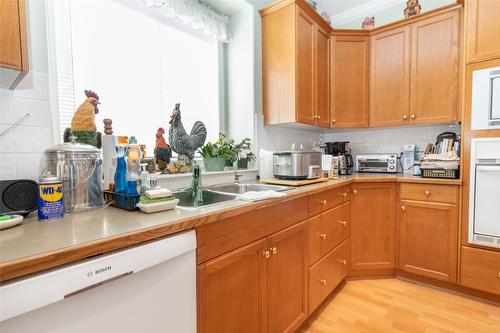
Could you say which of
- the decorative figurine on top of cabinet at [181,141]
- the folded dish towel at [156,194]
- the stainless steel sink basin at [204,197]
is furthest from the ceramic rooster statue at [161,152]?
the folded dish towel at [156,194]

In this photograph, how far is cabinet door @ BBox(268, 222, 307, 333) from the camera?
4.18 ft

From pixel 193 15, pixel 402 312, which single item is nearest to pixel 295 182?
pixel 402 312

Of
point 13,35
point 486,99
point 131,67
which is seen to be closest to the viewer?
point 13,35

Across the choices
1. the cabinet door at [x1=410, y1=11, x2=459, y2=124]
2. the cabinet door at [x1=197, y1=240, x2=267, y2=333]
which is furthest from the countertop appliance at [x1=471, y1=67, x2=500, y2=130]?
the cabinet door at [x1=197, y1=240, x2=267, y2=333]

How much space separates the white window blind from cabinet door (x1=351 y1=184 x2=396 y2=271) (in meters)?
1.50

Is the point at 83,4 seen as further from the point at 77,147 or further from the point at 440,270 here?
the point at 440,270

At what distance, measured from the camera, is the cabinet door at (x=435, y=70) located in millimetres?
2186

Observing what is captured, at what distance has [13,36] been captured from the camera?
80cm

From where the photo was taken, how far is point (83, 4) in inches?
58.0

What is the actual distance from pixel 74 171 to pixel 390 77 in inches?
108

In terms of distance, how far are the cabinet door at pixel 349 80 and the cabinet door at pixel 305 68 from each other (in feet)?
1.45

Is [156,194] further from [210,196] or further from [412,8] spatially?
[412,8]

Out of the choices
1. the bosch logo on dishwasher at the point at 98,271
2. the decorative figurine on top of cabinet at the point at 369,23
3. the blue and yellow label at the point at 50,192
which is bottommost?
the bosch logo on dishwasher at the point at 98,271

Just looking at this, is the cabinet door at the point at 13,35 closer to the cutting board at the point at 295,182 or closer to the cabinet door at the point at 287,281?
the cabinet door at the point at 287,281
